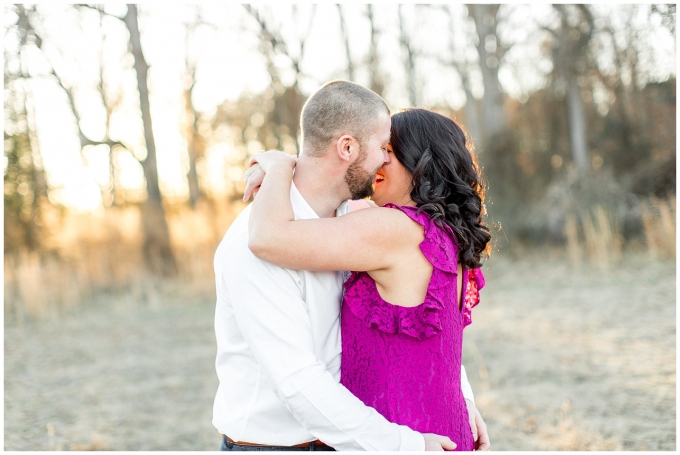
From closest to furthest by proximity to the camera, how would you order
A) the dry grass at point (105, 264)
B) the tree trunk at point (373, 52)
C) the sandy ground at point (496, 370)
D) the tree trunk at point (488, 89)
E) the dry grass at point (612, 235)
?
the sandy ground at point (496, 370)
the dry grass at point (612, 235)
the dry grass at point (105, 264)
the tree trunk at point (373, 52)
the tree trunk at point (488, 89)

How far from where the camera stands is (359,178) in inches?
79.0

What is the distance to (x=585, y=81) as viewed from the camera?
13.1 m

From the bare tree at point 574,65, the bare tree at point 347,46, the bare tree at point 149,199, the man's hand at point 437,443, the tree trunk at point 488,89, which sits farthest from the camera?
the tree trunk at point 488,89

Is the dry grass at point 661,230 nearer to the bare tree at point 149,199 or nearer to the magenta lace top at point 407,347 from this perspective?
the bare tree at point 149,199

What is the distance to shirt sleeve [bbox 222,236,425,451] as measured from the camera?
172cm

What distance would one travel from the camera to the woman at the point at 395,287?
1.79m

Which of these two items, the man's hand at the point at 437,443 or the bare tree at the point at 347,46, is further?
the bare tree at the point at 347,46

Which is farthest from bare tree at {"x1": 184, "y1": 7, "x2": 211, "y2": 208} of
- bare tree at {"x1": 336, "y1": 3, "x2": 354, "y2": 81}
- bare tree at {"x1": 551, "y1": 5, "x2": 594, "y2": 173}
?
bare tree at {"x1": 551, "y1": 5, "x2": 594, "y2": 173}

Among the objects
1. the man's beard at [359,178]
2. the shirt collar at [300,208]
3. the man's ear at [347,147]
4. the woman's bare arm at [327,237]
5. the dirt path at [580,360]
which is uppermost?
the man's ear at [347,147]

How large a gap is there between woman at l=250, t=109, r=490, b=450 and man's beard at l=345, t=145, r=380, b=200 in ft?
0.41

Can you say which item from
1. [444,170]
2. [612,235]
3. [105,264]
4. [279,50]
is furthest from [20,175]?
[444,170]

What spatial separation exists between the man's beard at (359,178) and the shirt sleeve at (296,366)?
0.39m

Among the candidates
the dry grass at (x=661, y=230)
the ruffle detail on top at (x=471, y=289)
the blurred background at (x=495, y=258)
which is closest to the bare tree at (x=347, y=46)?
the blurred background at (x=495, y=258)

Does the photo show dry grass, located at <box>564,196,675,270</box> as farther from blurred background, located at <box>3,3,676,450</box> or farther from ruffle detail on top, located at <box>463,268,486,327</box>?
ruffle detail on top, located at <box>463,268,486,327</box>
